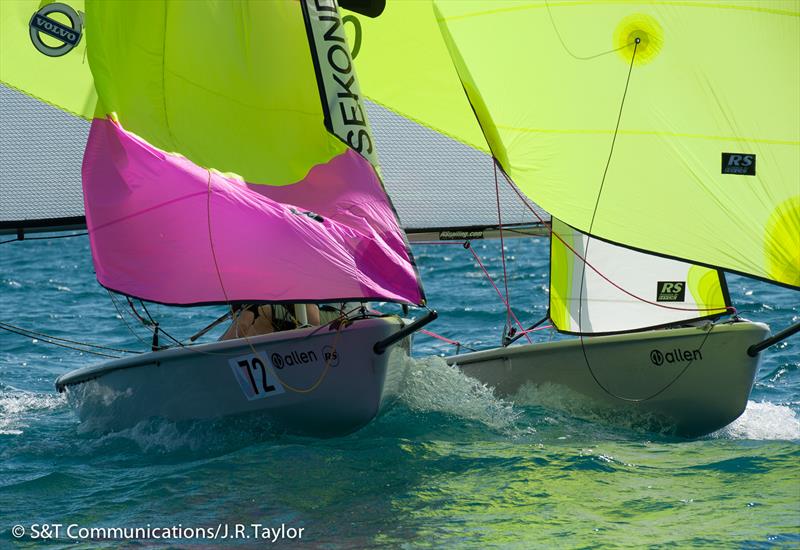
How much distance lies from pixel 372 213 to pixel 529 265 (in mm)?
9019

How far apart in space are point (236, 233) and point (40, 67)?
8.15ft

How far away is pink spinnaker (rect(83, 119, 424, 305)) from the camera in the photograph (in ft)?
20.5

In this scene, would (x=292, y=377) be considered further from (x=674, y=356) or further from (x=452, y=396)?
(x=674, y=356)

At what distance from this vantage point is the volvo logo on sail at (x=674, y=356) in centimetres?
737

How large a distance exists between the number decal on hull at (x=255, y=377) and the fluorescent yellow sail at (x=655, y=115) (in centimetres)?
166

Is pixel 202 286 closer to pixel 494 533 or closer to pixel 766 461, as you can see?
pixel 494 533

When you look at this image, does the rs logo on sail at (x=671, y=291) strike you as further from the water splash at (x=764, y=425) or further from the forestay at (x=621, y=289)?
the water splash at (x=764, y=425)

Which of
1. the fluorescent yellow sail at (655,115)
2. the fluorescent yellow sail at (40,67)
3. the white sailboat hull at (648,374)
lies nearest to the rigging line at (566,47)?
the fluorescent yellow sail at (655,115)

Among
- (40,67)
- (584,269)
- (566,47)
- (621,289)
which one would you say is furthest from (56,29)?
(621,289)

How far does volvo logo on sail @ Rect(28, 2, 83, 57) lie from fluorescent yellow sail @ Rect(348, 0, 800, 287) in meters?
2.51

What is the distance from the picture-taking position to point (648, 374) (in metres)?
7.51

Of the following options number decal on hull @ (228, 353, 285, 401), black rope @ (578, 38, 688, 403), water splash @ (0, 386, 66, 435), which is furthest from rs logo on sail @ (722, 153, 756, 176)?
water splash @ (0, 386, 66, 435)

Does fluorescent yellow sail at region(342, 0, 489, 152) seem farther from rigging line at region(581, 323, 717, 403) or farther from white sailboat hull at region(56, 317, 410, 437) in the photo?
white sailboat hull at region(56, 317, 410, 437)

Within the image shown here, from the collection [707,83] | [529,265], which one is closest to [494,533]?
[707,83]
